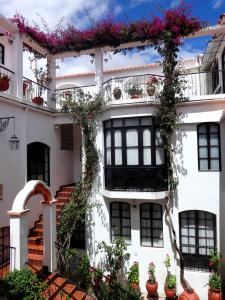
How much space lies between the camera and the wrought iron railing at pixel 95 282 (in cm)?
1060

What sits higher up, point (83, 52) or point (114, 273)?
point (83, 52)

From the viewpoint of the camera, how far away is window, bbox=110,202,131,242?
12328 millimetres

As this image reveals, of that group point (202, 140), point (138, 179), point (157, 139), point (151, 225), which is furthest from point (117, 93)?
point (151, 225)

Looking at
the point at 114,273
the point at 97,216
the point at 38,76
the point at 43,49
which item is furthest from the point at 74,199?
the point at 43,49

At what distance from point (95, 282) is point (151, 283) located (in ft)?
7.45

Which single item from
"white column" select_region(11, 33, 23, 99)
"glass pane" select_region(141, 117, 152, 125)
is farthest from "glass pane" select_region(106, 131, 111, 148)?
"white column" select_region(11, 33, 23, 99)

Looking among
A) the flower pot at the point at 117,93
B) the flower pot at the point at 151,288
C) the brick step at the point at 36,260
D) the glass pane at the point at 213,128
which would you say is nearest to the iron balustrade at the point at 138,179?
the glass pane at the point at 213,128

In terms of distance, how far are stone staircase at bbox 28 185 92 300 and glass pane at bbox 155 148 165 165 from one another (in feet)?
15.0

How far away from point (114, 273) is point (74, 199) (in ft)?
11.4

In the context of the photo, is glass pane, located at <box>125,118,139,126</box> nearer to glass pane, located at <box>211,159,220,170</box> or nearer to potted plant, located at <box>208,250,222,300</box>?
Answer: glass pane, located at <box>211,159,220,170</box>

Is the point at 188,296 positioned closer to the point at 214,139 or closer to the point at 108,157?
the point at 214,139

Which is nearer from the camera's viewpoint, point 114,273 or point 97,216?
point 114,273

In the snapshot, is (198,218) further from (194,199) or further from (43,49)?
(43,49)

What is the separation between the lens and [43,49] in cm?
1336
